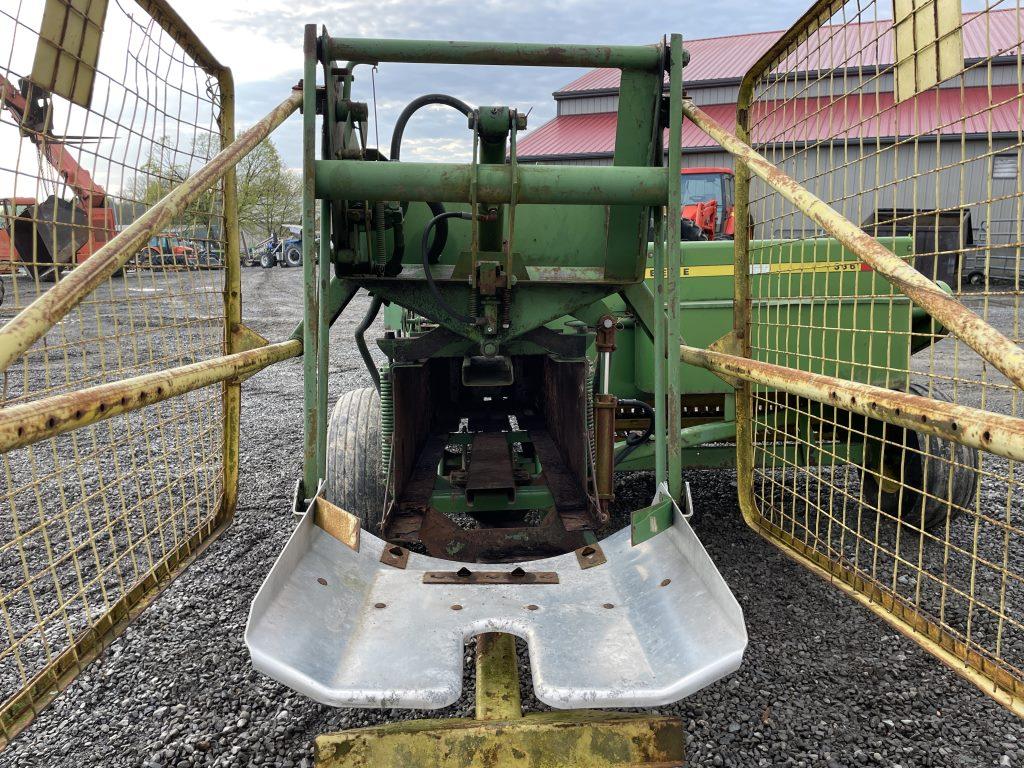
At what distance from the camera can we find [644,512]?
7.48ft

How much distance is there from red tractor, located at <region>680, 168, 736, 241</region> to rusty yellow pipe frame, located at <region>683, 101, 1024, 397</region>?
10.8 ft

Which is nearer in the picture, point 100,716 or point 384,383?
point 100,716

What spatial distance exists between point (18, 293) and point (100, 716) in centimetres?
143

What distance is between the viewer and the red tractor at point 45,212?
1666 millimetres

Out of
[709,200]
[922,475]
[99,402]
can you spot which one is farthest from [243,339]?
[709,200]

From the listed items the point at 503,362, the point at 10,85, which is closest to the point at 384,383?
the point at 503,362

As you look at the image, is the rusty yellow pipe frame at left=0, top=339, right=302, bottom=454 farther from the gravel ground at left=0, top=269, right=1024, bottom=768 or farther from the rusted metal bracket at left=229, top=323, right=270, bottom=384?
the gravel ground at left=0, top=269, right=1024, bottom=768

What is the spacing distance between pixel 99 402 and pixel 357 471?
212 centimetres

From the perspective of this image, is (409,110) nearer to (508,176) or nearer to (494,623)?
(508,176)

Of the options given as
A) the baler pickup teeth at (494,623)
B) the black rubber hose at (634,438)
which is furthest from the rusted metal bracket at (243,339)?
the black rubber hose at (634,438)

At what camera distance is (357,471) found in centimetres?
356

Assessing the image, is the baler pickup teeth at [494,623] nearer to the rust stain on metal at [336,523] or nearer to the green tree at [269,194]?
the rust stain on metal at [336,523]

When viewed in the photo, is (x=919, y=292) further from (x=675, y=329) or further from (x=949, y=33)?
(x=675, y=329)

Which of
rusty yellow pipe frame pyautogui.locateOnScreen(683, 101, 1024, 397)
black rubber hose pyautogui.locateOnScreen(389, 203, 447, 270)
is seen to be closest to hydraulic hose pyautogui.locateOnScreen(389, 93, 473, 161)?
black rubber hose pyautogui.locateOnScreen(389, 203, 447, 270)
